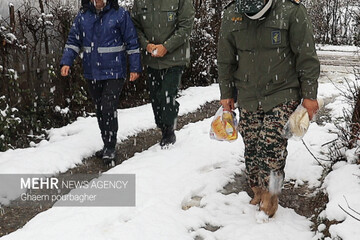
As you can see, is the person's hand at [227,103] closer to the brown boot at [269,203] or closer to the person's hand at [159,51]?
the brown boot at [269,203]

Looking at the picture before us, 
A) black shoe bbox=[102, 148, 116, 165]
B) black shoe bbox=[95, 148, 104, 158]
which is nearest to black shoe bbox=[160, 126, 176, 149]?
black shoe bbox=[102, 148, 116, 165]

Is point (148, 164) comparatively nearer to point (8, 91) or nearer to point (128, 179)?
point (128, 179)

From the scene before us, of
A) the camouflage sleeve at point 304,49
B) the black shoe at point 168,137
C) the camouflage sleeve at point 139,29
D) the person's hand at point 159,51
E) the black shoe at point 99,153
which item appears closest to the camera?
the camouflage sleeve at point 304,49

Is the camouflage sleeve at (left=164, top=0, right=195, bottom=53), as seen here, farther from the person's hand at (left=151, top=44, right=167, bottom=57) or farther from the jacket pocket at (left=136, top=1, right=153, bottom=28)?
the jacket pocket at (left=136, top=1, right=153, bottom=28)

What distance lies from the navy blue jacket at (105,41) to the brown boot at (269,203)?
219 centimetres

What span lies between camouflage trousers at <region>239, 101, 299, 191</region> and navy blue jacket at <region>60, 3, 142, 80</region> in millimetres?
1811

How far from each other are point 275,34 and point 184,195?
1686 mm

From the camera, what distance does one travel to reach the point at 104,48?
4652 millimetres

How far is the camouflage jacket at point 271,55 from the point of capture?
120 inches

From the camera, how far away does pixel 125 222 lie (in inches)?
132

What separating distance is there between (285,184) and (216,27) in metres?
6.28

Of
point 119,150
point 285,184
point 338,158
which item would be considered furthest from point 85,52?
point 338,158

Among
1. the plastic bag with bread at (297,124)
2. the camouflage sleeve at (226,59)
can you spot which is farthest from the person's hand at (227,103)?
the plastic bag with bread at (297,124)

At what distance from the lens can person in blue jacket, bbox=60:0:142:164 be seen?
4621 millimetres
